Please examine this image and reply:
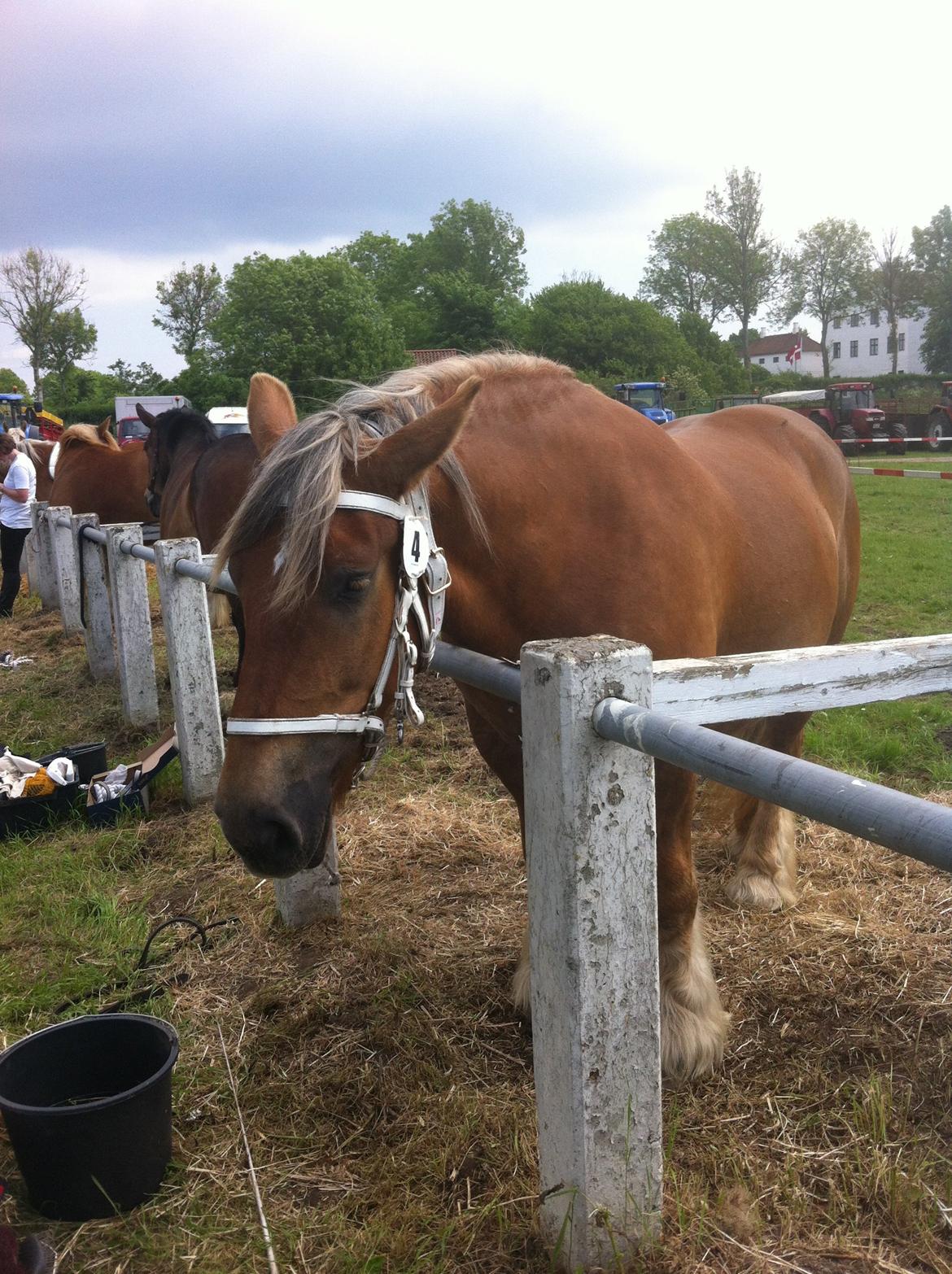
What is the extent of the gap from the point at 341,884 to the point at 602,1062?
2351 mm

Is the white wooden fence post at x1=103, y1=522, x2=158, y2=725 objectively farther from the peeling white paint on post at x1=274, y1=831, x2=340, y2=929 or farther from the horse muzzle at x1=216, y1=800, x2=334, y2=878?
the horse muzzle at x1=216, y1=800, x2=334, y2=878

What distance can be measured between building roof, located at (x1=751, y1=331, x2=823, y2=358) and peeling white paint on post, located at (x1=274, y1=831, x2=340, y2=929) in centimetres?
8840

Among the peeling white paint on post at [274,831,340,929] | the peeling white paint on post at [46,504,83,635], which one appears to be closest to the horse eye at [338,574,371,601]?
the peeling white paint on post at [274,831,340,929]

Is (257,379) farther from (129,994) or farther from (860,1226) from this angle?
(860,1226)

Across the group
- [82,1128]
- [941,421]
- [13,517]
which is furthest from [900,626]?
[941,421]

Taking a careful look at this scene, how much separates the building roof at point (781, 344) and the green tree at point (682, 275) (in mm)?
18095

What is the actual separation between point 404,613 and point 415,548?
0.14 metres

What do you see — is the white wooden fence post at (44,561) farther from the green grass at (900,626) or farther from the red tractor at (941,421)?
the red tractor at (941,421)

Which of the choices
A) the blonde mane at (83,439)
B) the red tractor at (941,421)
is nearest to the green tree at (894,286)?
the red tractor at (941,421)

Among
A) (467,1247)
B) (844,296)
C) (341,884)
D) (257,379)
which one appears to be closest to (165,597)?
(341,884)

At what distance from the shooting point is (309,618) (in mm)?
1853

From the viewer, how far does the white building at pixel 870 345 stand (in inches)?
2815

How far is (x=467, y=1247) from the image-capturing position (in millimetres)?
1722

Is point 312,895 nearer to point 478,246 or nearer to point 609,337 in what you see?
point 609,337
